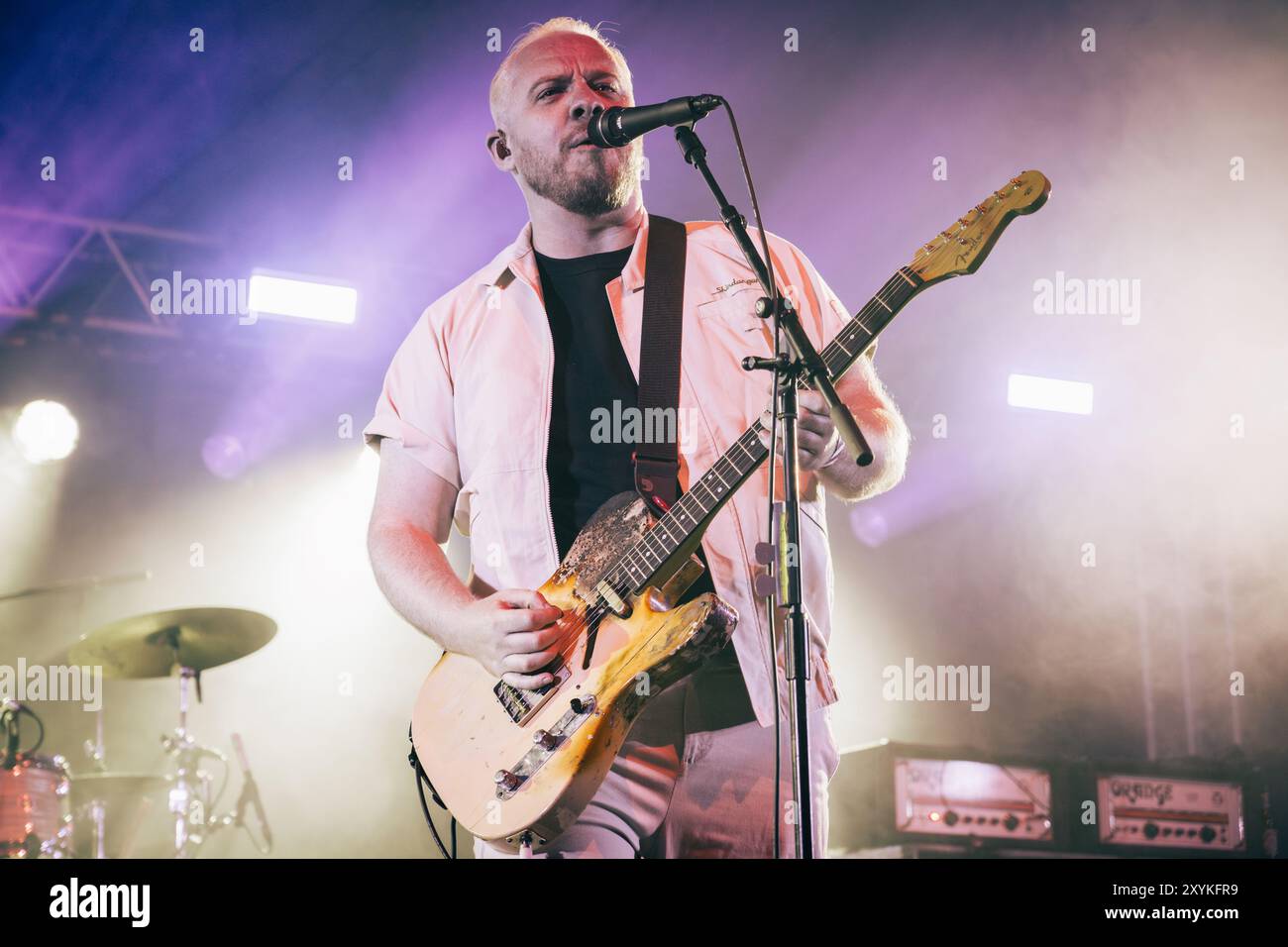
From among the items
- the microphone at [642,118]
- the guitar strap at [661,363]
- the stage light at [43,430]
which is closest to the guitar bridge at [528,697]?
the guitar strap at [661,363]

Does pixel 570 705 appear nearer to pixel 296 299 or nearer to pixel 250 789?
pixel 296 299

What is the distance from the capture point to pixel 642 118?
230 cm

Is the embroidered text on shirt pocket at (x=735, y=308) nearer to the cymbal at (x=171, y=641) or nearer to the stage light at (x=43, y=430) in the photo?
the cymbal at (x=171, y=641)

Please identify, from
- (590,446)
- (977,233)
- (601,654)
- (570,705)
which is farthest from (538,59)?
(570,705)

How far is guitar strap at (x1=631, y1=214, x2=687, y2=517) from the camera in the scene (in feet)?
8.61

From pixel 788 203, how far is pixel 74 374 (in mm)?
3512

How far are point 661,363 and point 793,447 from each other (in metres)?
0.69

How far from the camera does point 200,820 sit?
494 centimetres

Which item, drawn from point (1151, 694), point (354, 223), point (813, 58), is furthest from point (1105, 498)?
point (354, 223)

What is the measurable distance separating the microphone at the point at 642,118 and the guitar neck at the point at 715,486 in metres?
0.60

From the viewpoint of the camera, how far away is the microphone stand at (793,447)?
202 cm

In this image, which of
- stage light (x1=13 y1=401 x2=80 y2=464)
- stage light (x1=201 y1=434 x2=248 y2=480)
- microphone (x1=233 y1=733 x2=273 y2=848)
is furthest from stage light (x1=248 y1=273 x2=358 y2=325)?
microphone (x1=233 y1=733 x2=273 y2=848)

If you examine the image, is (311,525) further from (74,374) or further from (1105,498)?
(1105,498)
